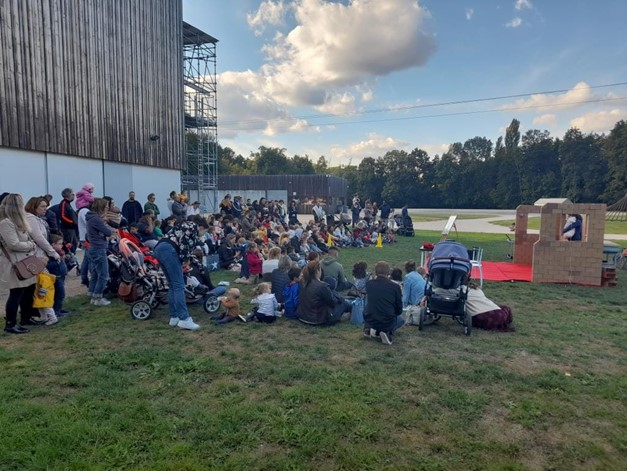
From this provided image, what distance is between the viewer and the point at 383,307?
596 centimetres

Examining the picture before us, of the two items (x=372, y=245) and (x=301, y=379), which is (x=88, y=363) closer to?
(x=301, y=379)

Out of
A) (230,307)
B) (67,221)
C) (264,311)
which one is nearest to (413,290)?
(264,311)

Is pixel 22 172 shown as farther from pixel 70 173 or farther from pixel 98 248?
pixel 98 248

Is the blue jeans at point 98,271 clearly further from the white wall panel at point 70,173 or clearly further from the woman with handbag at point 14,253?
the white wall panel at point 70,173

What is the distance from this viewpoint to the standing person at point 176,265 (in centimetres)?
632

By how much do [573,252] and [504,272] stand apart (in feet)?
6.04

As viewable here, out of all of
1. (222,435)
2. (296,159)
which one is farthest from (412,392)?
(296,159)

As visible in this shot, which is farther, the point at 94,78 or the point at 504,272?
the point at 94,78

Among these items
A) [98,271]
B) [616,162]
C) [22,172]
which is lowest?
[98,271]

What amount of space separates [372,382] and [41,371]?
143 inches

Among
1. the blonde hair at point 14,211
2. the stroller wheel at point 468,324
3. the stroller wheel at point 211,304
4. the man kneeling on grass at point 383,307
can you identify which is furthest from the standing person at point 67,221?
the stroller wheel at point 468,324


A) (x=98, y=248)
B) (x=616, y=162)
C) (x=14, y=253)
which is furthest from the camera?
(x=616, y=162)

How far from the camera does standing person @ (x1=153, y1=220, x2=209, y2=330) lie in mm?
6324

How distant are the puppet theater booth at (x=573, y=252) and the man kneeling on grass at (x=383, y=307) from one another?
649 cm
